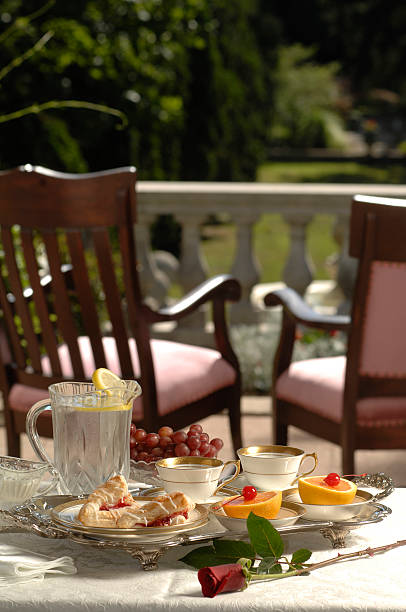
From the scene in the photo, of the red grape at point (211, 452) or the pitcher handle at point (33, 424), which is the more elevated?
the pitcher handle at point (33, 424)

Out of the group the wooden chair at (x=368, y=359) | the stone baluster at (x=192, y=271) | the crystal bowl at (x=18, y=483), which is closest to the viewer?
the crystal bowl at (x=18, y=483)

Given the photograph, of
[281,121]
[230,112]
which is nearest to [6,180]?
[230,112]

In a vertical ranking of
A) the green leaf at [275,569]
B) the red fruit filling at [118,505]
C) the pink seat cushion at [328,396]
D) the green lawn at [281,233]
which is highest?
the red fruit filling at [118,505]

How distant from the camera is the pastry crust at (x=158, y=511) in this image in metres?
1.45

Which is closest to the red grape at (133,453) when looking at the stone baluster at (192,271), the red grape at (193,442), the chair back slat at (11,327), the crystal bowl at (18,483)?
the red grape at (193,442)

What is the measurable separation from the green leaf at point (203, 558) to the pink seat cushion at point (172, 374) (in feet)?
4.13

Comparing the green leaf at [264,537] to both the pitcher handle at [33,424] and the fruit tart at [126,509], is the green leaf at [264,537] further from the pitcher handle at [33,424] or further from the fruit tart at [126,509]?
the pitcher handle at [33,424]

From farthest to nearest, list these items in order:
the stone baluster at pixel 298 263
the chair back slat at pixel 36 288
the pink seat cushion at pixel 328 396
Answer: the stone baluster at pixel 298 263, the chair back slat at pixel 36 288, the pink seat cushion at pixel 328 396

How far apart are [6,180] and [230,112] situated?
8.57 metres

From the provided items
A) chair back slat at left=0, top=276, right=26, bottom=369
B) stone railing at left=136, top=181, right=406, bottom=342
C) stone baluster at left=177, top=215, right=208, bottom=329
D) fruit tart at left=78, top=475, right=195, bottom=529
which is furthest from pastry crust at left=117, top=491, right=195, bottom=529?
stone baluster at left=177, top=215, right=208, bottom=329

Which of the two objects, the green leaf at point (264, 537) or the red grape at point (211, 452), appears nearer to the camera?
the green leaf at point (264, 537)

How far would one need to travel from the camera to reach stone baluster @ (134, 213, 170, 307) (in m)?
4.40

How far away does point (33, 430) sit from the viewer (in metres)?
1.69

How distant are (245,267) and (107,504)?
3016 millimetres
